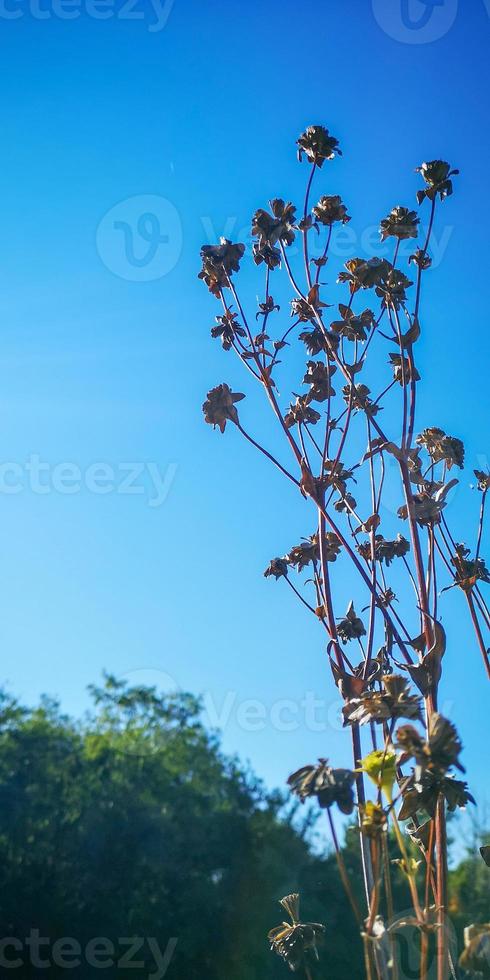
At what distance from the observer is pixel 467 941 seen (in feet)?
3.56

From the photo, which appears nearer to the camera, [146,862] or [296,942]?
[296,942]

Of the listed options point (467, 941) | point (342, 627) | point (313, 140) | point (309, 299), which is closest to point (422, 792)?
point (467, 941)

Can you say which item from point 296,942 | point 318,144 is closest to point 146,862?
point 296,942

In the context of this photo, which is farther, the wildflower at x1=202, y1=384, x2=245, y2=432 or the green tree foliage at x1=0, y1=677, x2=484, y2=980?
the green tree foliage at x1=0, y1=677, x2=484, y2=980

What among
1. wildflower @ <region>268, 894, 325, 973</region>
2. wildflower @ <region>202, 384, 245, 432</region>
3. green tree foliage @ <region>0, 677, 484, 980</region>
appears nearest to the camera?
wildflower @ <region>268, 894, 325, 973</region>

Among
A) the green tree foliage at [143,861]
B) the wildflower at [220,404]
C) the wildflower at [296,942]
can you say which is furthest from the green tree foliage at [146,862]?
the wildflower at [220,404]

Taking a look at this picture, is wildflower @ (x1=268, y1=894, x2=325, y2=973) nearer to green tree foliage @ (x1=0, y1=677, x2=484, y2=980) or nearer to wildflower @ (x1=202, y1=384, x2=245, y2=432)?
wildflower @ (x1=202, y1=384, x2=245, y2=432)

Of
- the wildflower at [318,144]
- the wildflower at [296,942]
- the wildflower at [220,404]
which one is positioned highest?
the wildflower at [318,144]

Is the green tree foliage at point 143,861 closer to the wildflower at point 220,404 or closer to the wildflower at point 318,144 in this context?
the wildflower at point 220,404

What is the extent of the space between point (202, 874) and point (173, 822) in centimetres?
73

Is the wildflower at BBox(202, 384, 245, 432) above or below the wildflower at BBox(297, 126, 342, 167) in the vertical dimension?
below

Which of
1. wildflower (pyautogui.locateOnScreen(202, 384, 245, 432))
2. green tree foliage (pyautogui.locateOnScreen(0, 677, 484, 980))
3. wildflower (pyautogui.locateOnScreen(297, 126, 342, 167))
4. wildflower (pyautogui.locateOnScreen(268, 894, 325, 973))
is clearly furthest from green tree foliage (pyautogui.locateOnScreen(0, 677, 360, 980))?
wildflower (pyautogui.locateOnScreen(297, 126, 342, 167))

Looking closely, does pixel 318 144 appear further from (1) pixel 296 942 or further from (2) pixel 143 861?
(2) pixel 143 861

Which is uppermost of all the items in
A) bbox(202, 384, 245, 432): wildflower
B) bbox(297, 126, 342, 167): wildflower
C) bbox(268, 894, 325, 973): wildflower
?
bbox(297, 126, 342, 167): wildflower
